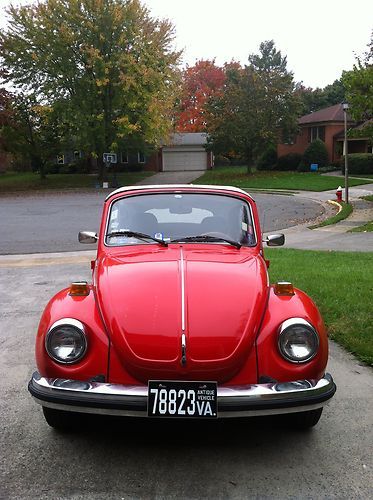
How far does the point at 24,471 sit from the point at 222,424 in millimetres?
1324

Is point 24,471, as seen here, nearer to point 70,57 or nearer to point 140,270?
point 140,270

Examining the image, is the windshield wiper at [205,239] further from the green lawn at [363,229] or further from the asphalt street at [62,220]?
the green lawn at [363,229]

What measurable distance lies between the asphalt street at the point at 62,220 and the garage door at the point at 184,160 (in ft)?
90.0

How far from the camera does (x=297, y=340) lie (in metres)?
3.21

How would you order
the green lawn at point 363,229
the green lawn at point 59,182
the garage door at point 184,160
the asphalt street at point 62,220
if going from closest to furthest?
the asphalt street at point 62,220 < the green lawn at point 363,229 < the green lawn at point 59,182 < the garage door at point 184,160

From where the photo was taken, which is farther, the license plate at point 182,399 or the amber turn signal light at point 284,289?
the amber turn signal light at point 284,289

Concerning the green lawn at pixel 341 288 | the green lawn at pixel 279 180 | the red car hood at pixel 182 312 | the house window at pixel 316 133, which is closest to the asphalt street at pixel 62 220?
the green lawn at pixel 279 180

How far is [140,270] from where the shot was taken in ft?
11.8

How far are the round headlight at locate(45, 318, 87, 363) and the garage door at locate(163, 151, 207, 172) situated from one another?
54926mm

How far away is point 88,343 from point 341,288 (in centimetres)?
470

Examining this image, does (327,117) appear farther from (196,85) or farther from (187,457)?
(187,457)

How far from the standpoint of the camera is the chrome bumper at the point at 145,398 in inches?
115

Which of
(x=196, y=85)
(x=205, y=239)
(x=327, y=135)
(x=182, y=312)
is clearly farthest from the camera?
(x=196, y=85)

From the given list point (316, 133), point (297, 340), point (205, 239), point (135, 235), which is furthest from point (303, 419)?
point (316, 133)
